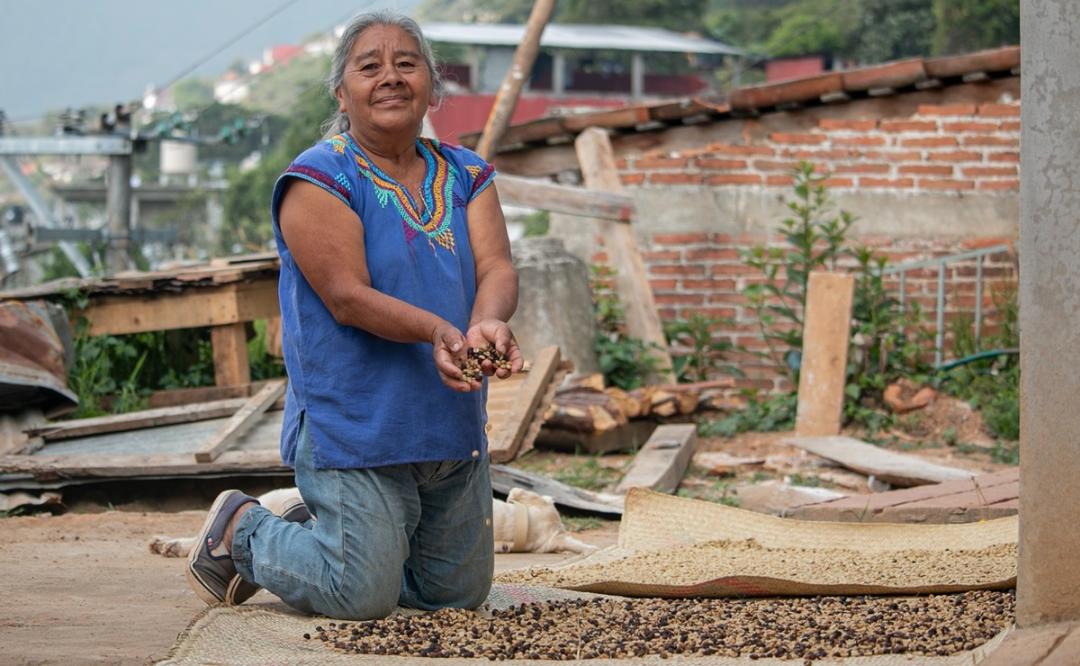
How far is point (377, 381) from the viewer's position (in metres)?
3.44

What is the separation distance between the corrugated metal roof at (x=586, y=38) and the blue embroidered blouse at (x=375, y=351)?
35.5 meters

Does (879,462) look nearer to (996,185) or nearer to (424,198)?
(996,185)

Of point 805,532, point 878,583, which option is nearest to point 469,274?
point 878,583

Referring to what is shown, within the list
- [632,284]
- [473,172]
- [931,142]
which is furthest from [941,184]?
[473,172]

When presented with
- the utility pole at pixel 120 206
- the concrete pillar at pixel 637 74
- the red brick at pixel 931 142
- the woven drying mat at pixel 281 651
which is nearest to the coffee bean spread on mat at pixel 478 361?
the woven drying mat at pixel 281 651

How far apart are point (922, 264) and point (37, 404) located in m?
5.85

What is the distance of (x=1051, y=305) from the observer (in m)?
2.79

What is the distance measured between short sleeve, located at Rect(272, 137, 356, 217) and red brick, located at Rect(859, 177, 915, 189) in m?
6.85

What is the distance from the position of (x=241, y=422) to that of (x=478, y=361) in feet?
11.1

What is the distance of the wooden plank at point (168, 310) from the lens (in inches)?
292

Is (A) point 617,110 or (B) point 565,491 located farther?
(A) point 617,110

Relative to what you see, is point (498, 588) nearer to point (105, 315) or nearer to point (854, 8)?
point (105, 315)

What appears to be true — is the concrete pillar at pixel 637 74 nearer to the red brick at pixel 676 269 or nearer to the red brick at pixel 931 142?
the red brick at pixel 931 142

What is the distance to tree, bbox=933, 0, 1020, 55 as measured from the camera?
3105 centimetres
